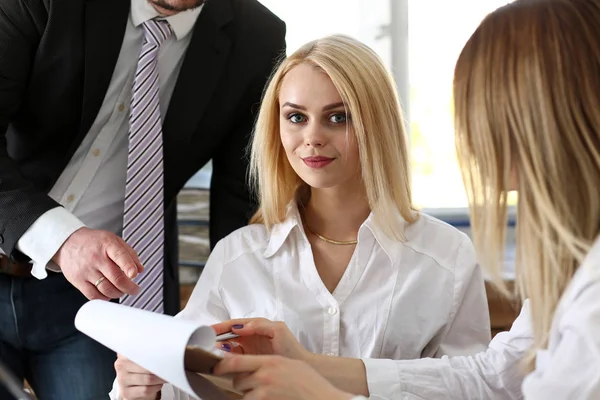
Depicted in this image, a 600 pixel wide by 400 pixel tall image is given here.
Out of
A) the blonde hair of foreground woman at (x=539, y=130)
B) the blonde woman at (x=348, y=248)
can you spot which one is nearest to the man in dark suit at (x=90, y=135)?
the blonde woman at (x=348, y=248)

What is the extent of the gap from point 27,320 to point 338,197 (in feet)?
2.38

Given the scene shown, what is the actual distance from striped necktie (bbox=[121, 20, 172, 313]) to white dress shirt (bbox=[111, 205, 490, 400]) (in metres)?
0.20

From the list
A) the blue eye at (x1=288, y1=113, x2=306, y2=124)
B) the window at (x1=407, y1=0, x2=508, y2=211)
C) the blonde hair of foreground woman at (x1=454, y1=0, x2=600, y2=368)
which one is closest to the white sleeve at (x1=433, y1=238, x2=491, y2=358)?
the blue eye at (x1=288, y1=113, x2=306, y2=124)

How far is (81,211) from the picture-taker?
189 centimetres

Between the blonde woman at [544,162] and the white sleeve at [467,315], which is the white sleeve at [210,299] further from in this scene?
the blonde woman at [544,162]

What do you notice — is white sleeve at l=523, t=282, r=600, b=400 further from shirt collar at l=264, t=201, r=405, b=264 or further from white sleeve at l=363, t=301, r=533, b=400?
shirt collar at l=264, t=201, r=405, b=264

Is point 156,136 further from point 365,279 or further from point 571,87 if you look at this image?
point 571,87

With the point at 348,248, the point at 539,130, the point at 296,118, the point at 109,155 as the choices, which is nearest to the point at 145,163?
the point at 109,155

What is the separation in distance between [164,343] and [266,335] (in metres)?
0.40

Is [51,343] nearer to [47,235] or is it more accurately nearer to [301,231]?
[47,235]

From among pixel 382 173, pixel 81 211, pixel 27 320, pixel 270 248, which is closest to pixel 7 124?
pixel 81 211

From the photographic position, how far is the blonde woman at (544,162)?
98 centimetres

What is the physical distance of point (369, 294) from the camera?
5.46 ft

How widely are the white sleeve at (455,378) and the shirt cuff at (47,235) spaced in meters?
0.63
